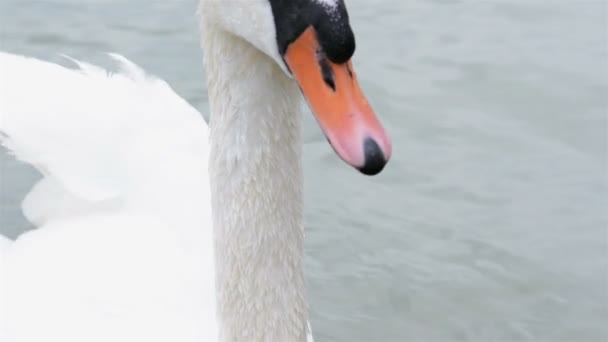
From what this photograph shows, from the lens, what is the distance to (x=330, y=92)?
2.59 m

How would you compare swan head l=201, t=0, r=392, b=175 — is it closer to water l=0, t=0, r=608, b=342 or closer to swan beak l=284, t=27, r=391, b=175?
swan beak l=284, t=27, r=391, b=175

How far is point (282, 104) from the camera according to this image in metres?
2.98

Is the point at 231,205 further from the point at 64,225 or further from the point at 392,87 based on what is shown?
the point at 392,87

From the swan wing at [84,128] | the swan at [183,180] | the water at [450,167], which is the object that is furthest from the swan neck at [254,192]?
the water at [450,167]

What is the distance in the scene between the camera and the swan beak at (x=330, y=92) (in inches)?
100

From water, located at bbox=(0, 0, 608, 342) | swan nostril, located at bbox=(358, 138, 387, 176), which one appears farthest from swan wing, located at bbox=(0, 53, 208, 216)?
swan nostril, located at bbox=(358, 138, 387, 176)

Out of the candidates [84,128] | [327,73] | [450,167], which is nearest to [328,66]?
[327,73]

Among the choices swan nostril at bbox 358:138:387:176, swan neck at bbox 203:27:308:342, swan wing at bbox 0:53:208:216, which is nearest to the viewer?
swan nostril at bbox 358:138:387:176

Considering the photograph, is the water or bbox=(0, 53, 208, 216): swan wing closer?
bbox=(0, 53, 208, 216): swan wing

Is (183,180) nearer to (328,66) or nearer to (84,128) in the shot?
(84,128)

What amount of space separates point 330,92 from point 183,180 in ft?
6.77

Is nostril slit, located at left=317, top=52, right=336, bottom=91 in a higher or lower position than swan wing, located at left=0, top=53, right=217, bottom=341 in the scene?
higher

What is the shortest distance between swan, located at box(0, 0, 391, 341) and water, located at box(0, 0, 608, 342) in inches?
33.7

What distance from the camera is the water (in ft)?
16.5
